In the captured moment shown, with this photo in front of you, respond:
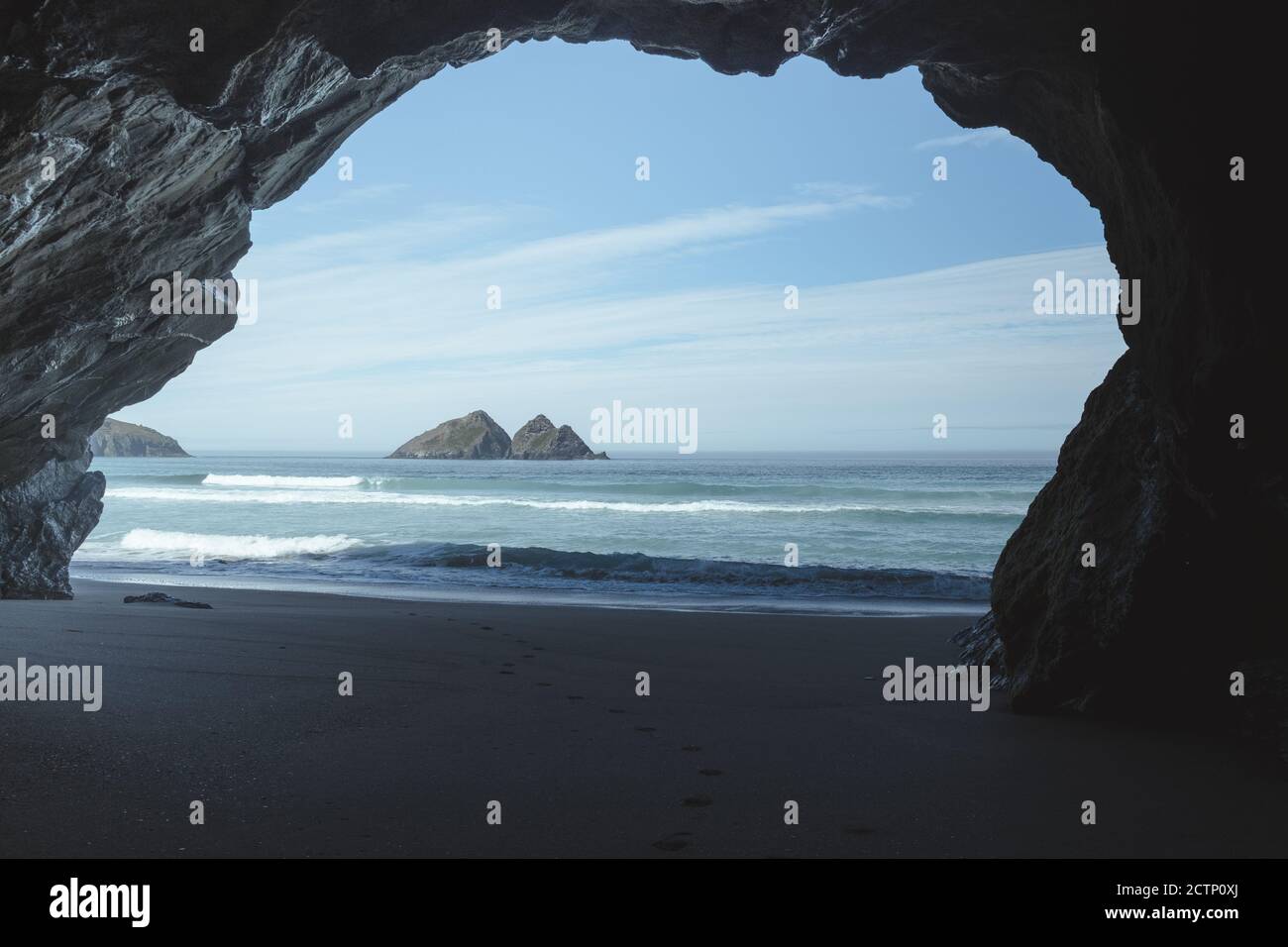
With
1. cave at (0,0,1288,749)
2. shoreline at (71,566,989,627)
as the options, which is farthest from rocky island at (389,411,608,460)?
cave at (0,0,1288,749)

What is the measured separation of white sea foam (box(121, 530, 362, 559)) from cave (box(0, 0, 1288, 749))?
14587 mm

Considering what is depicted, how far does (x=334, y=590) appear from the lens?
14133mm

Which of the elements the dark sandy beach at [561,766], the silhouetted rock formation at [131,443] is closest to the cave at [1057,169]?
the dark sandy beach at [561,766]

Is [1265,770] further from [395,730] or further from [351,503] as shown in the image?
[351,503]

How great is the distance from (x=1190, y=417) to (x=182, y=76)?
5.46 meters

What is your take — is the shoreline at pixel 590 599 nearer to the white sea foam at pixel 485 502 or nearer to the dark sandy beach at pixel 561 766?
the dark sandy beach at pixel 561 766

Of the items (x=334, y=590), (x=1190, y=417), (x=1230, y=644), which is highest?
(x=1190, y=417)

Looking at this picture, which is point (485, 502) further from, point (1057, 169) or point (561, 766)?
point (561, 766)

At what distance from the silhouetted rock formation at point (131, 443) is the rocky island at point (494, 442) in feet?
110

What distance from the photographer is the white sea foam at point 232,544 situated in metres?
20.8

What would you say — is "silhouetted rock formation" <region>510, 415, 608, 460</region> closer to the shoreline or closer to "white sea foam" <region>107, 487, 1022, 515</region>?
"white sea foam" <region>107, 487, 1022, 515</region>

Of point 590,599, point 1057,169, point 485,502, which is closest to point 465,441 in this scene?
point 485,502

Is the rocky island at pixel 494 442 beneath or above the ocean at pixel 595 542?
above
